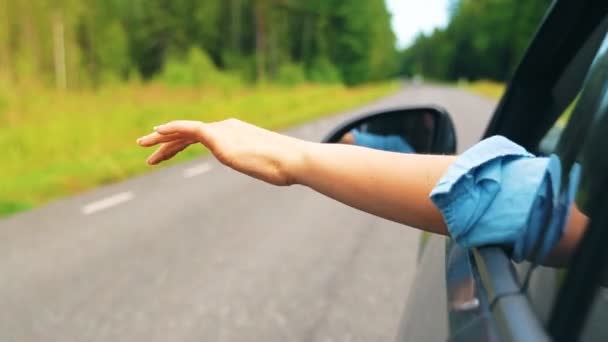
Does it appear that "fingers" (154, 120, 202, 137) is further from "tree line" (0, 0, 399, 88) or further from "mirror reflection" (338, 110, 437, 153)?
"tree line" (0, 0, 399, 88)

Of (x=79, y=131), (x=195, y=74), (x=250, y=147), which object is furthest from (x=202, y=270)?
(x=195, y=74)

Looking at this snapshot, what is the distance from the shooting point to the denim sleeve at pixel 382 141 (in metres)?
2.08

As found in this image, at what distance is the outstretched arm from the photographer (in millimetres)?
940

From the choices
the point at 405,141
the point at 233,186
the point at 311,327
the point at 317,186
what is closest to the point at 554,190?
the point at 317,186

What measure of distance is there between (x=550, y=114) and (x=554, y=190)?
114 centimetres

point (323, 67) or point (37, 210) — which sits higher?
point (37, 210)

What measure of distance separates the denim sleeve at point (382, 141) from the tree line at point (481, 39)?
40851 millimetres

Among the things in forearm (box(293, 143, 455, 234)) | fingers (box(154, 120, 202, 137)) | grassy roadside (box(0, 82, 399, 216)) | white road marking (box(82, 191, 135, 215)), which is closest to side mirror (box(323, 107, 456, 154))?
Result: fingers (box(154, 120, 202, 137))

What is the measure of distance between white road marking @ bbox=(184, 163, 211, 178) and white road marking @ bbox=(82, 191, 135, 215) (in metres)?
1.55

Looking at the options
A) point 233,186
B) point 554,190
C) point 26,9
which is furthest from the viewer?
point 26,9

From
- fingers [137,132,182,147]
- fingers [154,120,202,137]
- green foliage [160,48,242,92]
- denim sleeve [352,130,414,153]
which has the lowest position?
green foliage [160,48,242,92]

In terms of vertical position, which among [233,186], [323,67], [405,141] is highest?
[405,141]

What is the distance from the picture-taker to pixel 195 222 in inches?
251

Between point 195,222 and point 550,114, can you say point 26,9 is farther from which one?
point 550,114
